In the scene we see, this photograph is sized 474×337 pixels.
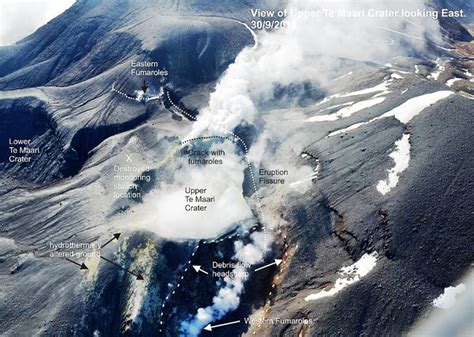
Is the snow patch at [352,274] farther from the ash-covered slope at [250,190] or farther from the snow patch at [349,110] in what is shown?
the snow patch at [349,110]

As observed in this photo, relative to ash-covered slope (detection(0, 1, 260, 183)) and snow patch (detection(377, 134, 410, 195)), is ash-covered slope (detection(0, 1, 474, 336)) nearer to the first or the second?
snow patch (detection(377, 134, 410, 195))

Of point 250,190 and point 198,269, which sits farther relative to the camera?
point 250,190

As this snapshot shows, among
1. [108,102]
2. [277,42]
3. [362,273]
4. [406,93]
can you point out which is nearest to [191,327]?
[362,273]

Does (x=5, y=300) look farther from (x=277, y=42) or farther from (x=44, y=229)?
(x=277, y=42)

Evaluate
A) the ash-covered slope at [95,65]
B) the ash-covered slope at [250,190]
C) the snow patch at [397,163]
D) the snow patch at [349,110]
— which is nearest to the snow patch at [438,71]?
the ash-covered slope at [250,190]

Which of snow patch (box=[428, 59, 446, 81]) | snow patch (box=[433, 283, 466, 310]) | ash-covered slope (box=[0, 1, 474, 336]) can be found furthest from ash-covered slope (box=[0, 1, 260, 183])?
snow patch (box=[433, 283, 466, 310])

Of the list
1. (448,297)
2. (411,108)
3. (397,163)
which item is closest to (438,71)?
(411,108)

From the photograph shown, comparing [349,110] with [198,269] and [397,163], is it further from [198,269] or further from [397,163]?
[198,269]
